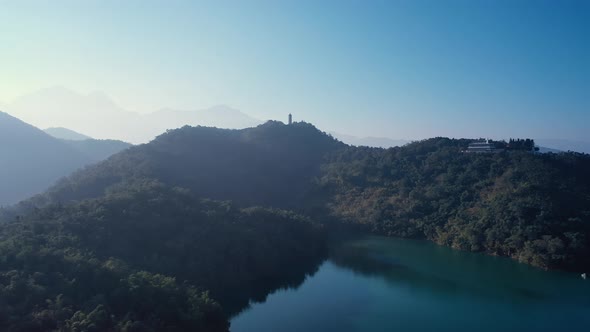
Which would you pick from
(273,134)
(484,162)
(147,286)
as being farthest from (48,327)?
(273,134)

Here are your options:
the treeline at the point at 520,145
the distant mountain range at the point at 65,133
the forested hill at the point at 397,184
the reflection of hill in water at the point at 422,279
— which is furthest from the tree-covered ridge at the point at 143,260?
the distant mountain range at the point at 65,133

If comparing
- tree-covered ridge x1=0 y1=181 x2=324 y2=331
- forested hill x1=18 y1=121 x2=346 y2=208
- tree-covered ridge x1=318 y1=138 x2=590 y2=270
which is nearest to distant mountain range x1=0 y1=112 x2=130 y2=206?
forested hill x1=18 y1=121 x2=346 y2=208

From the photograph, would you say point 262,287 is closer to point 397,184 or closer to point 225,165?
point 397,184

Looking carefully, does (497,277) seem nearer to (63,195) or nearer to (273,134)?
(63,195)

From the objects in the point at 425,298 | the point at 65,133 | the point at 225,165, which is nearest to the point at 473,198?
the point at 425,298

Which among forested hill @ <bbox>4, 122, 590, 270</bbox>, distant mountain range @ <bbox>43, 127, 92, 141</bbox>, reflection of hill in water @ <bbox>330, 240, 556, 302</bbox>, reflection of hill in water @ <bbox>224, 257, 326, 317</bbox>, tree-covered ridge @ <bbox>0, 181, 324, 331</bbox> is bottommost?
reflection of hill in water @ <bbox>224, 257, 326, 317</bbox>

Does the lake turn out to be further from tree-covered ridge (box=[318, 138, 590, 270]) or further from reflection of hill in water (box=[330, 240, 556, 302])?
tree-covered ridge (box=[318, 138, 590, 270])

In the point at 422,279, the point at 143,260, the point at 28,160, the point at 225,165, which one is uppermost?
the point at 225,165
